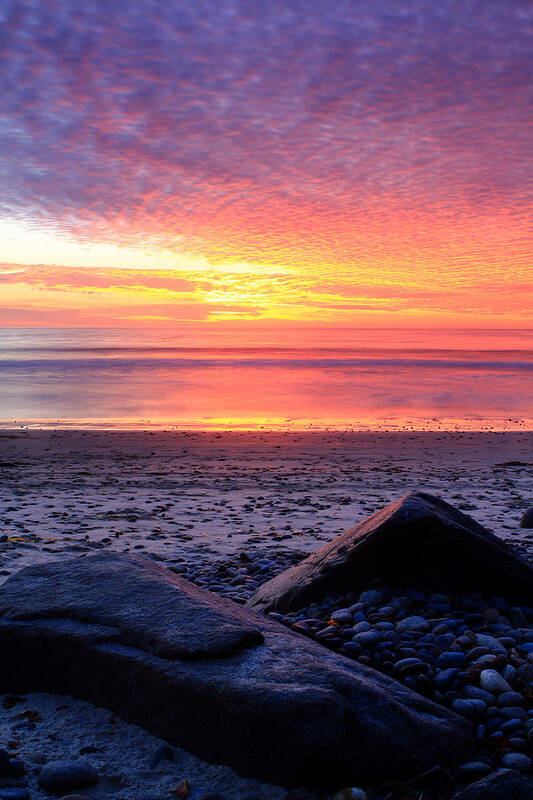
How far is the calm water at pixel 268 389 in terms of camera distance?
2083cm

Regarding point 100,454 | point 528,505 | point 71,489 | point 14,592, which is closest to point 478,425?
point 528,505

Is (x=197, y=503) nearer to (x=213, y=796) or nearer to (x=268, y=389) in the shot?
(x=213, y=796)

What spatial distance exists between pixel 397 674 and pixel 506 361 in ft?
166

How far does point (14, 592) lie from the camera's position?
4.55 meters

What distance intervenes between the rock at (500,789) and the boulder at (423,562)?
2266 millimetres

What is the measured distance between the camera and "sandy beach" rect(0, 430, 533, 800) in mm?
3439

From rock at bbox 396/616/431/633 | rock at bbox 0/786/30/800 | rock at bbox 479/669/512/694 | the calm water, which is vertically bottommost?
rock at bbox 0/786/30/800

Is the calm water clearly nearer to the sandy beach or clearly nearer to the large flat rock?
the sandy beach

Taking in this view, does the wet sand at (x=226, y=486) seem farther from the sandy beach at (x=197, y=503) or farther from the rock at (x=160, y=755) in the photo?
the rock at (x=160, y=755)

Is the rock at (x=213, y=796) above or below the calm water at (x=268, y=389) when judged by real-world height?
below

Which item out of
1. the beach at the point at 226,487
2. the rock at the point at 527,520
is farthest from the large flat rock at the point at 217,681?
the rock at the point at 527,520

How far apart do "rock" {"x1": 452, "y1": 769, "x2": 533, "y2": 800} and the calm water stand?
15898 mm

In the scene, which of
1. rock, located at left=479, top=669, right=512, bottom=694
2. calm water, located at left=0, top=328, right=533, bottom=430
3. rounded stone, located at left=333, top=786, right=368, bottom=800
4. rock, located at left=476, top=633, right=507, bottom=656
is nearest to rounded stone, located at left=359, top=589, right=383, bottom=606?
rock, located at left=476, top=633, right=507, bottom=656

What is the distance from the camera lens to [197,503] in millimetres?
10016
